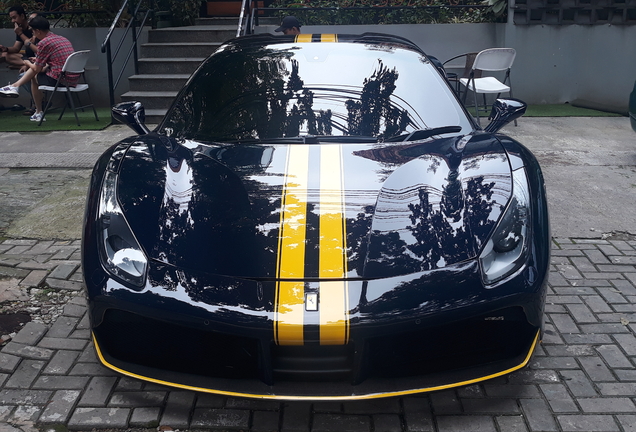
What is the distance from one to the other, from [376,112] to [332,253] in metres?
1.15

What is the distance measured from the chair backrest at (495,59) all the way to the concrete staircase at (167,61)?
3.61 m

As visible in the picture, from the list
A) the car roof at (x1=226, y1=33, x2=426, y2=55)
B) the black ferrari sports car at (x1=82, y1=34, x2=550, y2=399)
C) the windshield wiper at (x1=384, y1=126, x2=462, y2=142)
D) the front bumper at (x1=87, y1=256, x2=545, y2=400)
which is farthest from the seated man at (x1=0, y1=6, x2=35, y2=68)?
the front bumper at (x1=87, y1=256, x2=545, y2=400)

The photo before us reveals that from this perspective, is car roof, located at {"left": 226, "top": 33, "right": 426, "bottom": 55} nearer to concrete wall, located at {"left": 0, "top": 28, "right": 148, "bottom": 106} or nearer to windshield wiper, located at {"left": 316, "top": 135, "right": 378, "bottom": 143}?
windshield wiper, located at {"left": 316, "top": 135, "right": 378, "bottom": 143}

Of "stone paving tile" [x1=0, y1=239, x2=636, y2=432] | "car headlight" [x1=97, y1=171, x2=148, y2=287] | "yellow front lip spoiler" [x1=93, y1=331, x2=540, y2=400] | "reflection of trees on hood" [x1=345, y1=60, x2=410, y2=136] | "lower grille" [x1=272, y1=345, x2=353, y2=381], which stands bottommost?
"stone paving tile" [x1=0, y1=239, x2=636, y2=432]

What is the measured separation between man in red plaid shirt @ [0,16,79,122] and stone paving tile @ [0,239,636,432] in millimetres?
6028

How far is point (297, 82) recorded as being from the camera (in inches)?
132

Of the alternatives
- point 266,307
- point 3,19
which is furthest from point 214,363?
point 3,19

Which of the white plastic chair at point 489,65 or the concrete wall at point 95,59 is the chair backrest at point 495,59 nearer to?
the white plastic chair at point 489,65

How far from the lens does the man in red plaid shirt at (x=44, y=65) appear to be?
814cm

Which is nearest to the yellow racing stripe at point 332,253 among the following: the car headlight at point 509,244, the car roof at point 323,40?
the car headlight at point 509,244

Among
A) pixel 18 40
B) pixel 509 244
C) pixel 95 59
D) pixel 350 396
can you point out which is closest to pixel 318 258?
pixel 350 396

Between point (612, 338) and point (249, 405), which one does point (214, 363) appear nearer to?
point (249, 405)

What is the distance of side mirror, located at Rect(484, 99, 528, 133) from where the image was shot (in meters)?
3.39

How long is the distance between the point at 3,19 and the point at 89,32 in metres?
1.68
